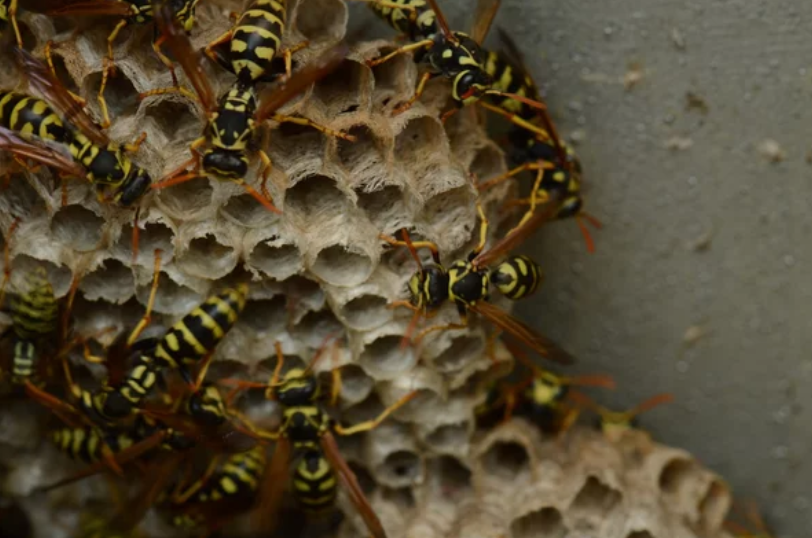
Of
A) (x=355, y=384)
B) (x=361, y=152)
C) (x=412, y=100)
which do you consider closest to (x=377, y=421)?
(x=355, y=384)

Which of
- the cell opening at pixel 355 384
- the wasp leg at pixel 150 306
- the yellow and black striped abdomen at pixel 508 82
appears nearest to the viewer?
the wasp leg at pixel 150 306

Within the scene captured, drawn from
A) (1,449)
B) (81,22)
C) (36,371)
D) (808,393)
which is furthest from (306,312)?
(808,393)

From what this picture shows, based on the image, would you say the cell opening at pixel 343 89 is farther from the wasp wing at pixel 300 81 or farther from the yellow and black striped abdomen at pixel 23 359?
the yellow and black striped abdomen at pixel 23 359

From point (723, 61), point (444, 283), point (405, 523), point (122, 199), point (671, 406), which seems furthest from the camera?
point (671, 406)

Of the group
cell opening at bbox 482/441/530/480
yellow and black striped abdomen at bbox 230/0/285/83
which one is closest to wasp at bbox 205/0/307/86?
yellow and black striped abdomen at bbox 230/0/285/83

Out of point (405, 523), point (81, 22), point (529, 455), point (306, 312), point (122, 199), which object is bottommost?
point (405, 523)

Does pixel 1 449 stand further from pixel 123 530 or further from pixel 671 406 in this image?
pixel 671 406

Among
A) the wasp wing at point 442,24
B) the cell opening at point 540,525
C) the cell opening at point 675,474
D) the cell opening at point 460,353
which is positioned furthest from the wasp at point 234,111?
the cell opening at point 675,474
